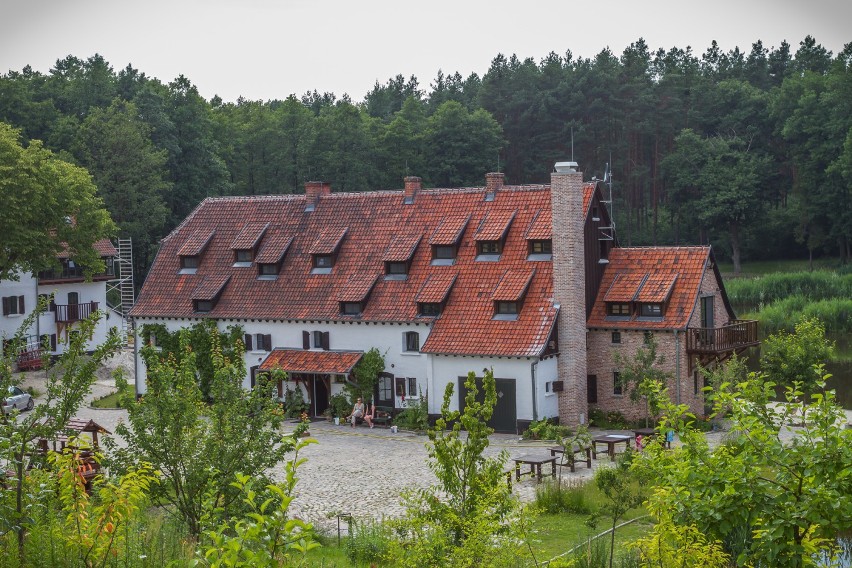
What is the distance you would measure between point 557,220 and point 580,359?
4.77m

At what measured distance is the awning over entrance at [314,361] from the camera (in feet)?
139

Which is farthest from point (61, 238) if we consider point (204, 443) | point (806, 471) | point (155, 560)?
point (806, 471)

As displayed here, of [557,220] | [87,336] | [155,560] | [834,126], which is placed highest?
[834,126]

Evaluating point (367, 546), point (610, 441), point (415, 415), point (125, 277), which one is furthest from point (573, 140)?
point (367, 546)

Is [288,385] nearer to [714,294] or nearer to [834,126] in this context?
[714,294]

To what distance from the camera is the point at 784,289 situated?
7012 cm

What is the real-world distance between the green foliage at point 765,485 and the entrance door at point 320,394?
26.9 m

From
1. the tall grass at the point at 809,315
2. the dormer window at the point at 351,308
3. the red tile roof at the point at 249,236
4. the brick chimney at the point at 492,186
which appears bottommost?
the tall grass at the point at 809,315

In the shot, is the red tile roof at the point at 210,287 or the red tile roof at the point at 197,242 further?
the red tile roof at the point at 197,242

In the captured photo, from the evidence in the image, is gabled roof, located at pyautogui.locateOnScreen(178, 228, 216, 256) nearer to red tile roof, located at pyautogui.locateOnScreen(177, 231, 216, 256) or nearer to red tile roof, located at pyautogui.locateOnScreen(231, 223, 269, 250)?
red tile roof, located at pyautogui.locateOnScreen(177, 231, 216, 256)

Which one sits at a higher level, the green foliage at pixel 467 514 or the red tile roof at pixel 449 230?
the red tile roof at pixel 449 230

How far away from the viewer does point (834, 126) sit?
88062mm

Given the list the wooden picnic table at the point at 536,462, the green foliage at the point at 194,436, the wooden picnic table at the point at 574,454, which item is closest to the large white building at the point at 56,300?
the wooden picnic table at the point at 574,454

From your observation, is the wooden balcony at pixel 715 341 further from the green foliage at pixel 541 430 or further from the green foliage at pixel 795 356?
the green foliage at pixel 541 430
